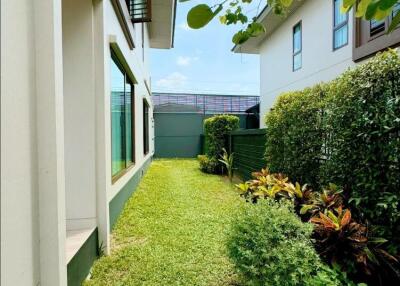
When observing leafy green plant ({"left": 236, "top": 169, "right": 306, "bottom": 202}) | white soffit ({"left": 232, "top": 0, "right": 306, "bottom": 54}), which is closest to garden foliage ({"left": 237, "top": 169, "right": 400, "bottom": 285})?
leafy green plant ({"left": 236, "top": 169, "right": 306, "bottom": 202})

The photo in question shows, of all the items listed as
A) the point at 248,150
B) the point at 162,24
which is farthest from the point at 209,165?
the point at 162,24

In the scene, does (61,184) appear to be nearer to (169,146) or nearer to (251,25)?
(251,25)

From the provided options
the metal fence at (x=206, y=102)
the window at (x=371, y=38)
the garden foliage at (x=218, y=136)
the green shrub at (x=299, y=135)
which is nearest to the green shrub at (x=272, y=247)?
the green shrub at (x=299, y=135)

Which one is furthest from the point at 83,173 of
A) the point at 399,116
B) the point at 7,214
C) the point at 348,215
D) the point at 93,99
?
the point at 399,116

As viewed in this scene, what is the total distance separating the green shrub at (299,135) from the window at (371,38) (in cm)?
229

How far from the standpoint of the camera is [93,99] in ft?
10.1

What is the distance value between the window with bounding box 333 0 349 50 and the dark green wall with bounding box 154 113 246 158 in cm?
1005

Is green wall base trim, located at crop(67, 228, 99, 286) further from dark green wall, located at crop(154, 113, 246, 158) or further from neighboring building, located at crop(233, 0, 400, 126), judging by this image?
dark green wall, located at crop(154, 113, 246, 158)

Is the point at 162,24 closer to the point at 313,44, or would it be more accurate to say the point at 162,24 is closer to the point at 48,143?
the point at 313,44

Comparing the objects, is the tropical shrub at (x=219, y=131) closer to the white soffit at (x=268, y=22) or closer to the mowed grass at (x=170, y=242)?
the white soffit at (x=268, y=22)

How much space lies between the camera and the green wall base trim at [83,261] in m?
2.27

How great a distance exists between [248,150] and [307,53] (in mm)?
3982

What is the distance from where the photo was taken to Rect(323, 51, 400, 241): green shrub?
241 centimetres

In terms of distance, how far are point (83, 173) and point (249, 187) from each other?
7.27 ft
